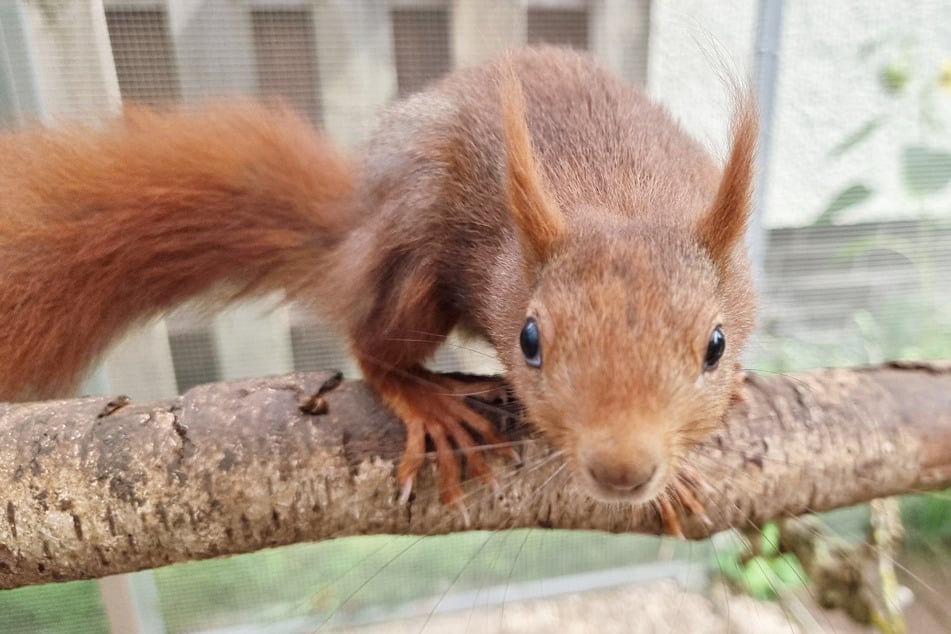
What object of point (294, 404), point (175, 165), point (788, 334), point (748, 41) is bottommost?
point (788, 334)

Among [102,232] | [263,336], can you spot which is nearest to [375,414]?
[102,232]

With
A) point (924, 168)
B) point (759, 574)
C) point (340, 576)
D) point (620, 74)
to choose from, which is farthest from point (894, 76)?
point (340, 576)

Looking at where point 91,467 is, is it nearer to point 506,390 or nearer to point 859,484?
point 506,390

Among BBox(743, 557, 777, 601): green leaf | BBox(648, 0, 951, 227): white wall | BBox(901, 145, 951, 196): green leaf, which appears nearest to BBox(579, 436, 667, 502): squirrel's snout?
BBox(648, 0, 951, 227): white wall

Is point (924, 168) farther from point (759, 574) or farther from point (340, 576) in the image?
point (340, 576)

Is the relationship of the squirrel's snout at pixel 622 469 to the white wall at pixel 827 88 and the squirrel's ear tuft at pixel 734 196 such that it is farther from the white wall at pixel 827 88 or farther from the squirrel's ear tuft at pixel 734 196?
the white wall at pixel 827 88

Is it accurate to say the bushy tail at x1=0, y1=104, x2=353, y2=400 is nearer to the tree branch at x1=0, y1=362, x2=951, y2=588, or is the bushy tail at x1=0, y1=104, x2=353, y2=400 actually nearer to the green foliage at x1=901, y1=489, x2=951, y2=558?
the tree branch at x1=0, y1=362, x2=951, y2=588
